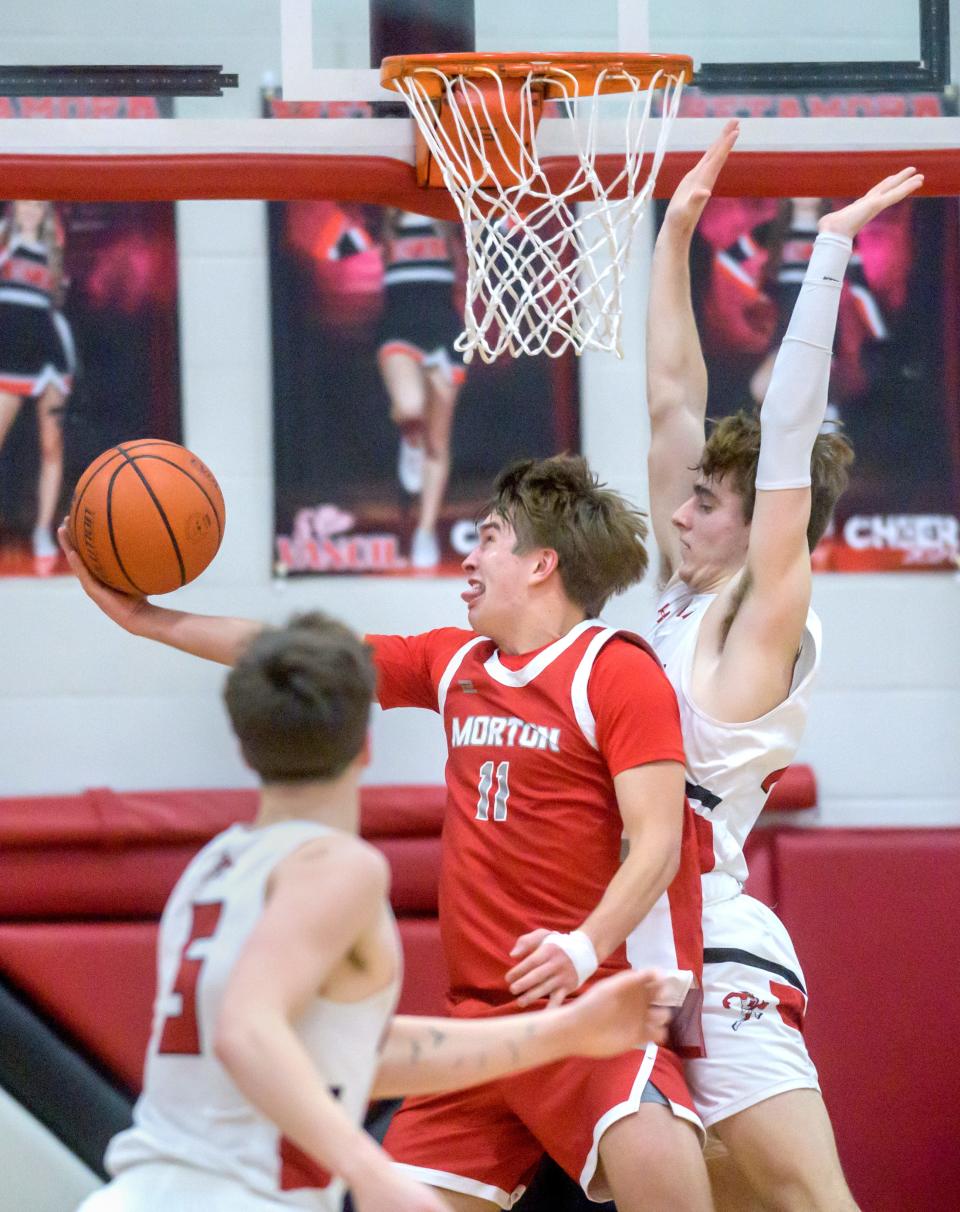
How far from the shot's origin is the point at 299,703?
6.03 ft

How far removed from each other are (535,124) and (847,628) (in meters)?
1.82

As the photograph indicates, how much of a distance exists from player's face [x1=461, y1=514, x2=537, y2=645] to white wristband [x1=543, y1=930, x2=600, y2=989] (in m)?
0.67

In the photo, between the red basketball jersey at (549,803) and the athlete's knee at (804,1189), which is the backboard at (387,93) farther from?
the athlete's knee at (804,1189)

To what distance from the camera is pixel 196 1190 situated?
5.84 feet

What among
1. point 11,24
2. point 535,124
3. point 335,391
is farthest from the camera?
point 335,391

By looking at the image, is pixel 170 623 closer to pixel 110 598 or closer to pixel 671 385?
pixel 110 598

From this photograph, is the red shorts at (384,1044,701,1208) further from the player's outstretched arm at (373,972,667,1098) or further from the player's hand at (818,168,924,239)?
the player's hand at (818,168,924,239)

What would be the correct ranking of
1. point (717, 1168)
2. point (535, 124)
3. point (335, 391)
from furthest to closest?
point (335, 391)
point (535, 124)
point (717, 1168)

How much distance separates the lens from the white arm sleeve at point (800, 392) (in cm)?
298

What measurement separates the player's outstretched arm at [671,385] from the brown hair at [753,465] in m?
0.27

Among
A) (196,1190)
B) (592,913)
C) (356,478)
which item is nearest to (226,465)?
(356,478)

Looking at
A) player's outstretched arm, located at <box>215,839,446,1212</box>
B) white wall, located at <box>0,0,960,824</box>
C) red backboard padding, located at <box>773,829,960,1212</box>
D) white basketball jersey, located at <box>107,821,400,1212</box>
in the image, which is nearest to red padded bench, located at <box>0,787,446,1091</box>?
white wall, located at <box>0,0,960,824</box>

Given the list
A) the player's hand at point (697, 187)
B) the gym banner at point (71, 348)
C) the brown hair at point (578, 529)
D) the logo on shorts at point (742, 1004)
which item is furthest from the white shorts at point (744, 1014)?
the gym banner at point (71, 348)

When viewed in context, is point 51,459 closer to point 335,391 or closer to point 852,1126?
point 335,391
